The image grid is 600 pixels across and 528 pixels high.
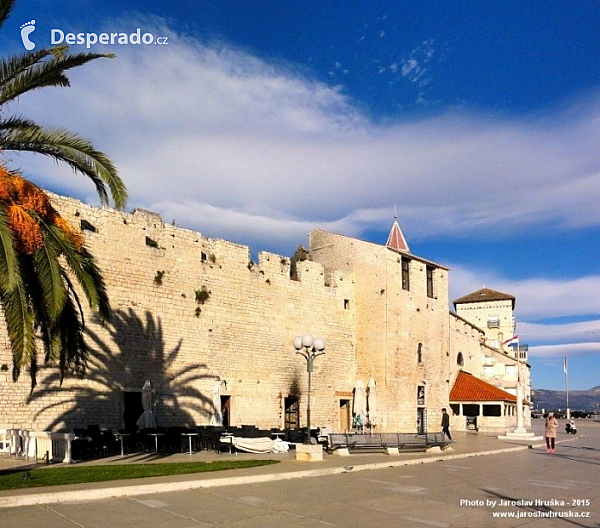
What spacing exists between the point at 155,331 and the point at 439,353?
1599cm

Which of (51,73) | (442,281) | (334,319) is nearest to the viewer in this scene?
(51,73)

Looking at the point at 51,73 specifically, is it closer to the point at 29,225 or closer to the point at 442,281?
the point at 29,225

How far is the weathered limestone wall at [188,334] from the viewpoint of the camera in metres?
19.0

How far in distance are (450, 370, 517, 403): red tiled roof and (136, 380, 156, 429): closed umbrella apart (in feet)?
69.8

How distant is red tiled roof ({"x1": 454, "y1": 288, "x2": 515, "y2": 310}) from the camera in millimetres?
58278

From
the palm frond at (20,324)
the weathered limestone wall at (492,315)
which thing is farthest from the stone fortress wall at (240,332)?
the weathered limestone wall at (492,315)

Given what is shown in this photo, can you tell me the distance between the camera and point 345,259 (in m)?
30.8

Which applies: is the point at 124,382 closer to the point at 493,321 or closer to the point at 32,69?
the point at 32,69

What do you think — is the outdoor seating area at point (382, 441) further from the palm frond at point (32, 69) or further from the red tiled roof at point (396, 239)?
the red tiled roof at point (396, 239)

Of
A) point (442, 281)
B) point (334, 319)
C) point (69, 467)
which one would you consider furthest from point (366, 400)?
point (69, 467)

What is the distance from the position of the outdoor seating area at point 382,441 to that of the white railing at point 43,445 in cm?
700

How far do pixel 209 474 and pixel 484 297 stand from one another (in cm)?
5142

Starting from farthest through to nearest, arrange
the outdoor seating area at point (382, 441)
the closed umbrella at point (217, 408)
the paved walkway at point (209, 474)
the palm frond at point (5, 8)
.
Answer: the closed umbrella at point (217, 408) < the outdoor seating area at point (382, 441) < the palm frond at point (5, 8) < the paved walkway at point (209, 474)

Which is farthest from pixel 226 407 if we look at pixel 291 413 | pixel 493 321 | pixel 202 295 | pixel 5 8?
pixel 493 321
